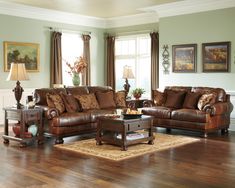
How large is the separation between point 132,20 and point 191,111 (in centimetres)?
409

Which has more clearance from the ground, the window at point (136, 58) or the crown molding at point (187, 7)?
the crown molding at point (187, 7)

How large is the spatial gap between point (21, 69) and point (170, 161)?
3.07m

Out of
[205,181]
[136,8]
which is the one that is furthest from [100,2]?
[205,181]

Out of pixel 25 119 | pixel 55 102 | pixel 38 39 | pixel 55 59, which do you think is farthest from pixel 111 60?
pixel 25 119

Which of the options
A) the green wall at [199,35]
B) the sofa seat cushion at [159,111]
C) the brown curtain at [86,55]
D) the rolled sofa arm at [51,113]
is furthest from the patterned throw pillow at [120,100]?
the brown curtain at [86,55]

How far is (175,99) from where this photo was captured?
8.12 meters

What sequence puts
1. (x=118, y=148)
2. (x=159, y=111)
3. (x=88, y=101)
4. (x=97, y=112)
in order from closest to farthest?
(x=118, y=148) → (x=97, y=112) → (x=88, y=101) → (x=159, y=111)

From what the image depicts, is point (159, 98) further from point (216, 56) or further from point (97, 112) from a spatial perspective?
point (97, 112)

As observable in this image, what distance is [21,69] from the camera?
6.56 meters

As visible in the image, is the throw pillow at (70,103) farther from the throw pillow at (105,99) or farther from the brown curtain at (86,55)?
the brown curtain at (86,55)

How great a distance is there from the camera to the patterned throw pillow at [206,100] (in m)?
7.52

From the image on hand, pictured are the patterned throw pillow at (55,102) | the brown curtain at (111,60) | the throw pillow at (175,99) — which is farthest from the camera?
the brown curtain at (111,60)

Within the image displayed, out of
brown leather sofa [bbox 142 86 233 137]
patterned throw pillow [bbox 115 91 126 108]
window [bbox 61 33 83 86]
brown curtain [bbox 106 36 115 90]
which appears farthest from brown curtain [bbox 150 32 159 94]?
window [bbox 61 33 83 86]

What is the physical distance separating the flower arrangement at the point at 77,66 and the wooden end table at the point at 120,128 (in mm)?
3632
